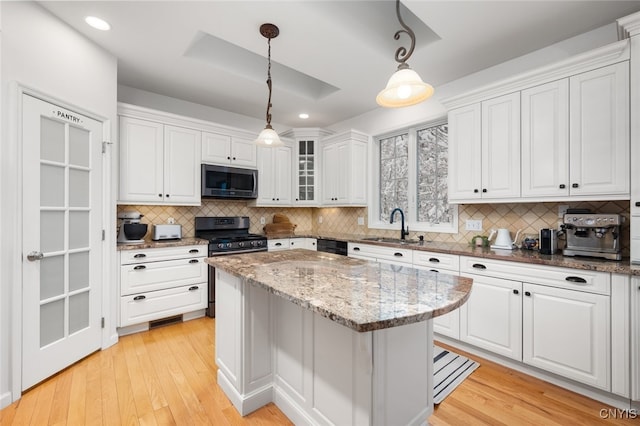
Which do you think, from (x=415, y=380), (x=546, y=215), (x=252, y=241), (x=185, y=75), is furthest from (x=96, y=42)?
(x=546, y=215)

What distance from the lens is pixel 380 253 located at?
3186mm

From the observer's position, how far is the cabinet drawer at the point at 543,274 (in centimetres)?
→ 181

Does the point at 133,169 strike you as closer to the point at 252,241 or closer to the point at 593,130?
the point at 252,241

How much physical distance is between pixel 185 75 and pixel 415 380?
3.42 m

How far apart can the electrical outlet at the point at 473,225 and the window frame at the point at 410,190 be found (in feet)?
0.42

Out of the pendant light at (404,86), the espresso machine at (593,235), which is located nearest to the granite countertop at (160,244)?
the pendant light at (404,86)

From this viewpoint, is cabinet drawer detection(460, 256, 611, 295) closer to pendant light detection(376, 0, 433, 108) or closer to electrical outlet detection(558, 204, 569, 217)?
electrical outlet detection(558, 204, 569, 217)

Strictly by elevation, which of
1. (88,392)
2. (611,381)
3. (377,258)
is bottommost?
A: (88,392)

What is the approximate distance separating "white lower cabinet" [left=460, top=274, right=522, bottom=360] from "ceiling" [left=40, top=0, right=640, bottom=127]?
79.7 inches

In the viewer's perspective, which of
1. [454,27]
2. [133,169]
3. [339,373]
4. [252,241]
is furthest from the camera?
[252,241]

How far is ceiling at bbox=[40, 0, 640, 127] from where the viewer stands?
6.69 feet

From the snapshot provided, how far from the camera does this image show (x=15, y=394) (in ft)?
5.98

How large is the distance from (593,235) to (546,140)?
0.79 m

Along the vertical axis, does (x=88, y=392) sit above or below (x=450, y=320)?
below
